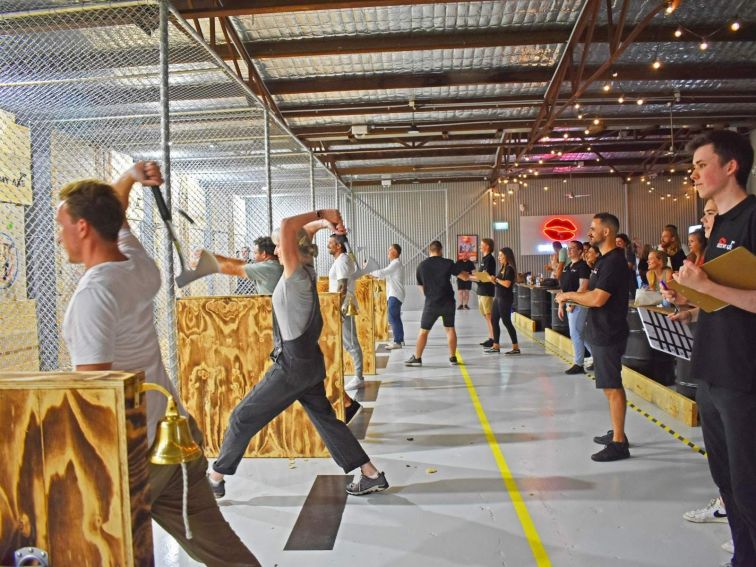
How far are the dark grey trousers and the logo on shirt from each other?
2.39 m

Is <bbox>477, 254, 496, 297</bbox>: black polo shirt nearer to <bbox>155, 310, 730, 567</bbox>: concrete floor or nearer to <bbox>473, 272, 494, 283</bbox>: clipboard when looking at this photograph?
<bbox>473, 272, 494, 283</bbox>: clipboard

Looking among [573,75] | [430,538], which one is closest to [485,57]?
[573,75]

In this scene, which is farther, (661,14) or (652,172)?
(652,172)

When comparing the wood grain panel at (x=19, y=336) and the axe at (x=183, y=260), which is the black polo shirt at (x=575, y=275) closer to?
the axe at (x=183, y=260)

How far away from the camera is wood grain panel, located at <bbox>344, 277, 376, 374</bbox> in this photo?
864cm

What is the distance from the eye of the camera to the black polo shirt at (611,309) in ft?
14.9

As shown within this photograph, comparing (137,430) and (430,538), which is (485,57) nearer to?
(430,538)

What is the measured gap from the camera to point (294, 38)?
310 inches

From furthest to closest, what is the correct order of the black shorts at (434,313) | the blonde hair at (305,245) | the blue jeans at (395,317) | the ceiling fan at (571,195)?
1. the ceiling fan at (571,195)
2. the blue jeans at (395,317)
3. the black shorts at (434,313)
4. the blonde hair at (305,245)

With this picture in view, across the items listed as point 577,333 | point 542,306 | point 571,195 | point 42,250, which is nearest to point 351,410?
point 577,333

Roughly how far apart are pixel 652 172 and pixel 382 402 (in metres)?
16.3

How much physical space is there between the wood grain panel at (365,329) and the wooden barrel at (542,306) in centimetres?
448

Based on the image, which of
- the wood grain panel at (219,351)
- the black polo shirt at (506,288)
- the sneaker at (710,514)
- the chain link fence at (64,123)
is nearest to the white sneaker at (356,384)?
the chain link fence at (64,123)

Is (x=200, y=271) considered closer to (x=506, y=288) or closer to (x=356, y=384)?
(x=356, y=384)
